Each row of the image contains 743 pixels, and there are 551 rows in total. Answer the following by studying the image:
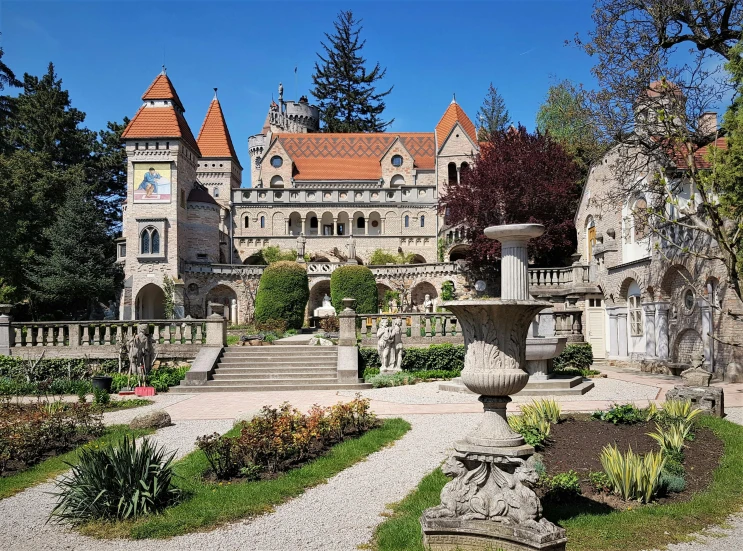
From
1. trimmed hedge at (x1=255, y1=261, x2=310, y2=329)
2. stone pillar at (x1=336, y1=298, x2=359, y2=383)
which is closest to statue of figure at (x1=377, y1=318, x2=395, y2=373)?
stone pillar at (x1=336, y1=298, x2=359, y2=383)

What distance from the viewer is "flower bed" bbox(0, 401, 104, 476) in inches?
339

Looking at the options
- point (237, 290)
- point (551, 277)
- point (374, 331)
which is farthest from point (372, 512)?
point (237, 290)

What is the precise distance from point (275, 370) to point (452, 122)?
40403 mm

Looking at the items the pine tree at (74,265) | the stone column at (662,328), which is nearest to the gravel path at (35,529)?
the stone column at (662,328)

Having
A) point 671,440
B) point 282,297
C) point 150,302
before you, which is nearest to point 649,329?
point 671,440

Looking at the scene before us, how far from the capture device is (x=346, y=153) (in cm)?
5684

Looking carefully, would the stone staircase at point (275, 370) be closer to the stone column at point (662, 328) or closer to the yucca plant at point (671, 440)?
the yucca plant at point (671, 440)

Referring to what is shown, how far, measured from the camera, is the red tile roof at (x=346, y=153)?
55312 mm

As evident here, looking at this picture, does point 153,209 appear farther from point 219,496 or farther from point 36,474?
point 219,496

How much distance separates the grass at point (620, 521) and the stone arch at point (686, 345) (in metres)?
13.5

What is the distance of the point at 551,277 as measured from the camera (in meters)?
29.3

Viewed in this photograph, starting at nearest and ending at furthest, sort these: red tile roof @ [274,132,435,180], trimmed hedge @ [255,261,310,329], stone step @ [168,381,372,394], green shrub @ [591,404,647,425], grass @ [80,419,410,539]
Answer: grass @ [80,419,410,539] → green shrub @ [591,404,647,425] → stone step @ [168,381,372,394] → trimmed hedge @ [255,261,310,329] → red tile roof @ [274,132,435,180]

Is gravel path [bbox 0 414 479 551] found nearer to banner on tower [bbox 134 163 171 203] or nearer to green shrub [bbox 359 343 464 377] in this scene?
green shrub [bbox 359 343 464 377]

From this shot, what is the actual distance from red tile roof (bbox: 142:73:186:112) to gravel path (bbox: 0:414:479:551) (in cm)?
4132
